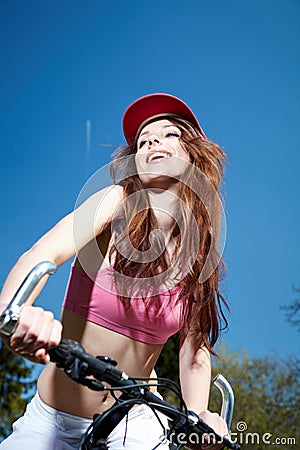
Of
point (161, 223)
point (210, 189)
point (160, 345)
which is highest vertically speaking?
point (210, 189)

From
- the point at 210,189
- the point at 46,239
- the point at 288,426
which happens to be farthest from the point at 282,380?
the point at 46,239

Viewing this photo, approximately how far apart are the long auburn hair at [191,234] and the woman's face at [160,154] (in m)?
0.02

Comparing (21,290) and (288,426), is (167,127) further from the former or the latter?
(288,426)

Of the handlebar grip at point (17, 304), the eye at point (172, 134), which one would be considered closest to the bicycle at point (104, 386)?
the handlebar grip at point (17, 304)

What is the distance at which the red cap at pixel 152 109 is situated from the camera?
4.53ft

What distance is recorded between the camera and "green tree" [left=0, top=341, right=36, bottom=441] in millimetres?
6594

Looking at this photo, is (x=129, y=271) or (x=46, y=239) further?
(x=129, y=271)

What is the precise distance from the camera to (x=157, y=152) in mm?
1302

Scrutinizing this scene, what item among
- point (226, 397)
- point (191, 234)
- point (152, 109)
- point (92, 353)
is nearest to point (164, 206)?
point (191, 234)

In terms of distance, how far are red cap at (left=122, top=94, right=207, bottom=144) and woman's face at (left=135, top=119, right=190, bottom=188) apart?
33mm

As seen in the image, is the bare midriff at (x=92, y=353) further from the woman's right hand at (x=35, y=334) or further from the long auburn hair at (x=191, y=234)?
the woman's right hand at (x=35, y=334)

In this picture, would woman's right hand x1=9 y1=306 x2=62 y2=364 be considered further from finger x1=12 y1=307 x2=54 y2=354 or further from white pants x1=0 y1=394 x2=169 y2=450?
white pants x1=0 y1=394 x2=169 y2=450

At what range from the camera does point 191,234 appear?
1363 mm

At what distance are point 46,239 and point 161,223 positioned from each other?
0.42 metres
